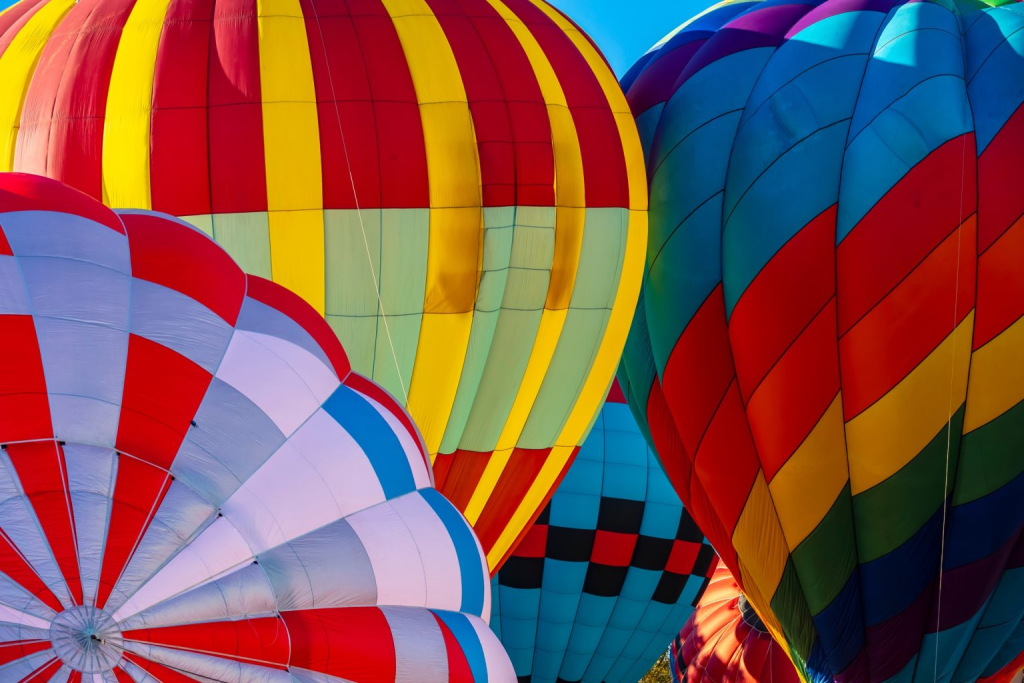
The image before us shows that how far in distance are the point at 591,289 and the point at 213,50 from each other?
1.63 m

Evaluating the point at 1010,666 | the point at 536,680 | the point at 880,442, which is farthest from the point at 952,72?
the point at 536,680

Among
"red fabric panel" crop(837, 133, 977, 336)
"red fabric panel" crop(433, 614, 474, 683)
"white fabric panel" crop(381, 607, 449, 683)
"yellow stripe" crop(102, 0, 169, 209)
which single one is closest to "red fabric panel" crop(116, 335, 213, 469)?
"white fabric panel" crop(381, 607, 449, 683)

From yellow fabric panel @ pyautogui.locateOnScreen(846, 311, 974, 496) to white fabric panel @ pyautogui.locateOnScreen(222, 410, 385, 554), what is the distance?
2.55 m

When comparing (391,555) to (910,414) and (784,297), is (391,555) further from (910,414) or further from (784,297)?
(910,414)

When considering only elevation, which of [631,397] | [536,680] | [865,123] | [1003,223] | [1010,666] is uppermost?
[865,123]

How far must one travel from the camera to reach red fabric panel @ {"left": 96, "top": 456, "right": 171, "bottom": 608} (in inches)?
117

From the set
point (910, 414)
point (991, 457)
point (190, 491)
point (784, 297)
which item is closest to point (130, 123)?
point (190, 491)

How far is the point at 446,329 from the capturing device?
16.2 ft

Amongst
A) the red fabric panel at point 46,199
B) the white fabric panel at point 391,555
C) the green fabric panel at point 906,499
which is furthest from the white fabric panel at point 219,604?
the green fabric panel at point 906,499

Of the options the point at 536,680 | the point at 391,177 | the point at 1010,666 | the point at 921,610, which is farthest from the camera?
the point at 536,680

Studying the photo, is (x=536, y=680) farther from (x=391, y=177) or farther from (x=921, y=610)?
(x=391, y=177)

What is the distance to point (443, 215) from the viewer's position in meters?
4.83

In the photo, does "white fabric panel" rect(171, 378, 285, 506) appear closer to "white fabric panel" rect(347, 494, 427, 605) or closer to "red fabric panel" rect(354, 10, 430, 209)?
"white fabric panel" rect(347, 494, 427, 605)

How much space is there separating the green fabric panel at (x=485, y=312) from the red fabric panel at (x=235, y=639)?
2.02 m
